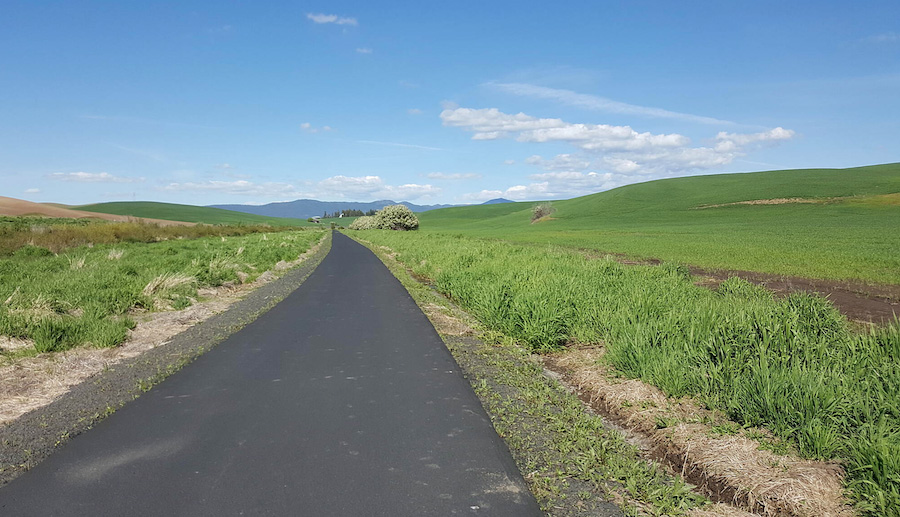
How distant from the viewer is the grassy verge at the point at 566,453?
144 inches

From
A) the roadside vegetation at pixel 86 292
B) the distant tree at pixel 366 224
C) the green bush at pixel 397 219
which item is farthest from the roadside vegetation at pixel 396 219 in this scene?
the roadside vegetation at pixel 86 292

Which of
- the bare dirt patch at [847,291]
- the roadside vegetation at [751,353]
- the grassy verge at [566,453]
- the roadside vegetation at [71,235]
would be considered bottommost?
the bare dirt patch at [847,291]

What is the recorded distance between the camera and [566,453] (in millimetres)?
4402

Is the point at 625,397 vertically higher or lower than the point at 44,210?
lower

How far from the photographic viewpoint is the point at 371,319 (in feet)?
35.0

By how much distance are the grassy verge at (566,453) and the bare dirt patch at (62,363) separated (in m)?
5.23

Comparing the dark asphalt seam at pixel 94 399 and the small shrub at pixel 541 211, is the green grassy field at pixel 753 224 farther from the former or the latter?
the dark asphalt seam at pixel 94 399

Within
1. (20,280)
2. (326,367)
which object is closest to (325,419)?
(326,367)

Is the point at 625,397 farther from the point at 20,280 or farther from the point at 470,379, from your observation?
the point at 20,280

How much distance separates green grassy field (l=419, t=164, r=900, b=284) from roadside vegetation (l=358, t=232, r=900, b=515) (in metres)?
14.1

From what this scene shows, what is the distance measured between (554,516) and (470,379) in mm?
3221

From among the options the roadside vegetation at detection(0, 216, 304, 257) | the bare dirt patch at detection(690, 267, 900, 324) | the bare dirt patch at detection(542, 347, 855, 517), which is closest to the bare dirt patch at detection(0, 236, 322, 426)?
the bare dirt patch at detection(542, 347, 855, 517)

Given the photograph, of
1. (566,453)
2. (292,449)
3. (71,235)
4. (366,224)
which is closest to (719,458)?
(566,453)

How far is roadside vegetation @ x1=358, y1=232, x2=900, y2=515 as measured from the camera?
13.1 feet
